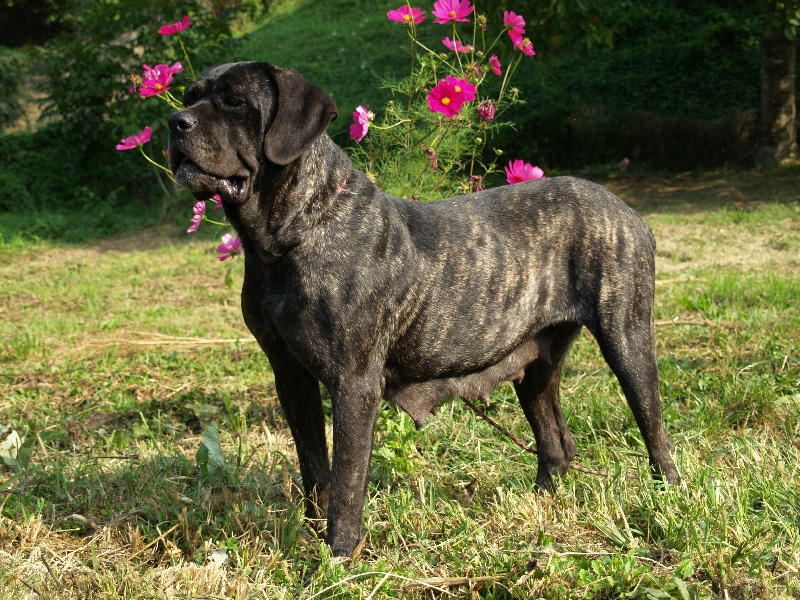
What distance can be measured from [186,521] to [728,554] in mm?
2062

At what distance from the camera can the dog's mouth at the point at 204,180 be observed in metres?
3.01

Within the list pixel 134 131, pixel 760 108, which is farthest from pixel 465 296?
pixel 760 108

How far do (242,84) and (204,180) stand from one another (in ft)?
1.24

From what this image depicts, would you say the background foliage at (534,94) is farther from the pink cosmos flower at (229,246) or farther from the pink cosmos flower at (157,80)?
the pink cosmos flower at (229,246)

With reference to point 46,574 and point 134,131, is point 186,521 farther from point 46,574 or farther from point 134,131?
point 134,131

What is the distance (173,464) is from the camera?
14.1 feet

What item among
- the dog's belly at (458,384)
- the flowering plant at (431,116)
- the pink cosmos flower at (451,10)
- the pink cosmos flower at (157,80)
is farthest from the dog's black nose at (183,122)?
the pink cosmos flower at (451,10)

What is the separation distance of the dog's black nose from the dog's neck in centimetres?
29

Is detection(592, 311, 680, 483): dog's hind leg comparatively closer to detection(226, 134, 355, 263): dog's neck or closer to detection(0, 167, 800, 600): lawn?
detection(0, 167, 800, 600): lawn

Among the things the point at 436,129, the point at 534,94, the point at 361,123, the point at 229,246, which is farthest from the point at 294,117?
the point at 534,94

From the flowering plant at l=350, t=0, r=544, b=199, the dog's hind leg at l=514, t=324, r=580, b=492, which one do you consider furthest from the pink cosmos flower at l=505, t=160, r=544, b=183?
the dog's hind leg at l=514, t=324, r=580, b=492

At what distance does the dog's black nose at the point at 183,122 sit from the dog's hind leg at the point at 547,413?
187 cm

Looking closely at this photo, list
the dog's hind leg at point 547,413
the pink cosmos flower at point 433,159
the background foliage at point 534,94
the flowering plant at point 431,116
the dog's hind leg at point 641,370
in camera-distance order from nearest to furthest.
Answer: the dog's hind leg at point 641,370, the dog's hind leg at point 547,413, the flowering plant at point 431,116, the pink cosmos flower at point 433,159, the background foliage at point 534,94

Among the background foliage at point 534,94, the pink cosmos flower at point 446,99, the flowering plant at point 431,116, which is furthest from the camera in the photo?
the background foliage at point 534,94
